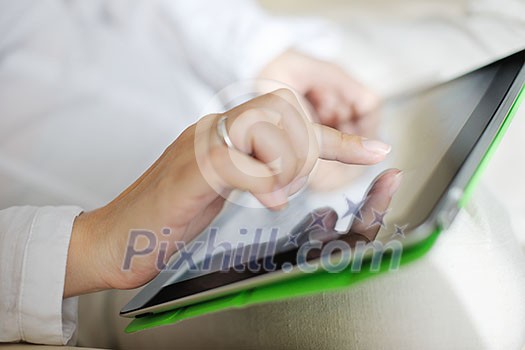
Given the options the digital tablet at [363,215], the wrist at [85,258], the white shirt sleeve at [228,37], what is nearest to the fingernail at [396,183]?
the digital tablet at [363,215]

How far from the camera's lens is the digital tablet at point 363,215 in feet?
0.83

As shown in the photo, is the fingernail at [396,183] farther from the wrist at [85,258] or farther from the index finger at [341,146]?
the wrist at [85,258]

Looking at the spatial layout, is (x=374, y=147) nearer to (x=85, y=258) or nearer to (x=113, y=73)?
(x=85, y=258)

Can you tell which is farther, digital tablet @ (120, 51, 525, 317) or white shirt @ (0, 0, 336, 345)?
white shirt @ (0, 0, 336, 345)

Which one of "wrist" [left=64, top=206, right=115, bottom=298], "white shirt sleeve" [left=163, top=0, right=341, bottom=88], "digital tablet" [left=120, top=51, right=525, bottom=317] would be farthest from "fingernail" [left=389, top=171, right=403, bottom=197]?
"white shirt sleeve" [left=163, top=0, right=341, bottom=88]

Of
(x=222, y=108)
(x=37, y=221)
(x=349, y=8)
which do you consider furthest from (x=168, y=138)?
(x=349, y=8)

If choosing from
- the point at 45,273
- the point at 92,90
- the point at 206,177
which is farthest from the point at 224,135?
the point at 92,90

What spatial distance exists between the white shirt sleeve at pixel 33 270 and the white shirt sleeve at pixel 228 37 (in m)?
0.32

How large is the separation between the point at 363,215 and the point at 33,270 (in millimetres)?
182

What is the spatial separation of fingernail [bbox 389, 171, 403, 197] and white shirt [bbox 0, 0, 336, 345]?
18 centimetres

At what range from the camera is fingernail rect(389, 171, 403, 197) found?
31cm

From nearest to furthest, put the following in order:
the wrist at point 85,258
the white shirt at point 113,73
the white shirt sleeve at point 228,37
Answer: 1. the wrist at point 85,258
2. the white shirt at point 113,73
3. the white shirt sleeve at point 228,37

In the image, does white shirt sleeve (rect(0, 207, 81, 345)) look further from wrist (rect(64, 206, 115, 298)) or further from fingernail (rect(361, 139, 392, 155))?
fingernail (rect(361, 139, 392, 155))

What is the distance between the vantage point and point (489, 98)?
1.12 ft
